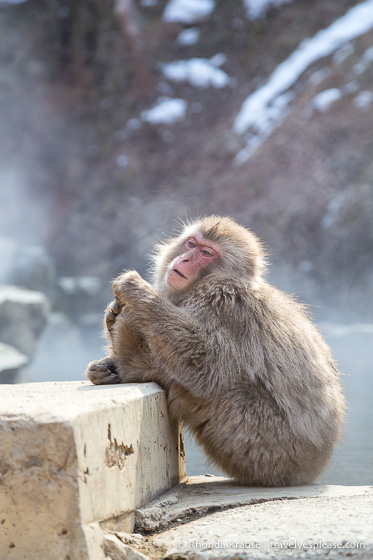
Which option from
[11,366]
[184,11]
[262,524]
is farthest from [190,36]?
[262,524]

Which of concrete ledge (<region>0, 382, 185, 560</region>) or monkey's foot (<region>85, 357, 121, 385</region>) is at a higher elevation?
monkey's foot (<region>85, 357, 121, 385</region>)

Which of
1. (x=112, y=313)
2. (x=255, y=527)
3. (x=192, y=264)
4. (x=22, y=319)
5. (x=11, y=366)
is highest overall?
(x=22, y=319)

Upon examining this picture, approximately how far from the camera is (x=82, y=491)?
71.0 inches

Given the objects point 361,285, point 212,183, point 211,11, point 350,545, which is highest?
point 211,11

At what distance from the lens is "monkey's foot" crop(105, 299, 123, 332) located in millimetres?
3047

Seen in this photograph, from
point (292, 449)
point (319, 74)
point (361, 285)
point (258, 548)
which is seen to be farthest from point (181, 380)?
point (319, 74)

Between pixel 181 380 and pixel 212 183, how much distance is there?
542 inches

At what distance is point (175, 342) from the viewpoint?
271 cm

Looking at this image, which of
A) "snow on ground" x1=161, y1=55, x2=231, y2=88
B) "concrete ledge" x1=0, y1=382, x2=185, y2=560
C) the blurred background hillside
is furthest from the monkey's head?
"snow on ground" x1=161, y1=55, x2=231, y2=88

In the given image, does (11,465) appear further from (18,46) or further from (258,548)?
(18,46)

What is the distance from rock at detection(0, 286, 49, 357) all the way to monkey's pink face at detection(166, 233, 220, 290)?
7.44 metres

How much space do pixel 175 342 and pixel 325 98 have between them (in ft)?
46.7

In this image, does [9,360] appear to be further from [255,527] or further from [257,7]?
[257,7]

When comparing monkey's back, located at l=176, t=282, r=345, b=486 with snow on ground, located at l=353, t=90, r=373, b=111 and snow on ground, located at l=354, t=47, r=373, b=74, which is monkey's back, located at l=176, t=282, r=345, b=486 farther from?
snow on ground, located at l=354, t=47, r=373, b=74
